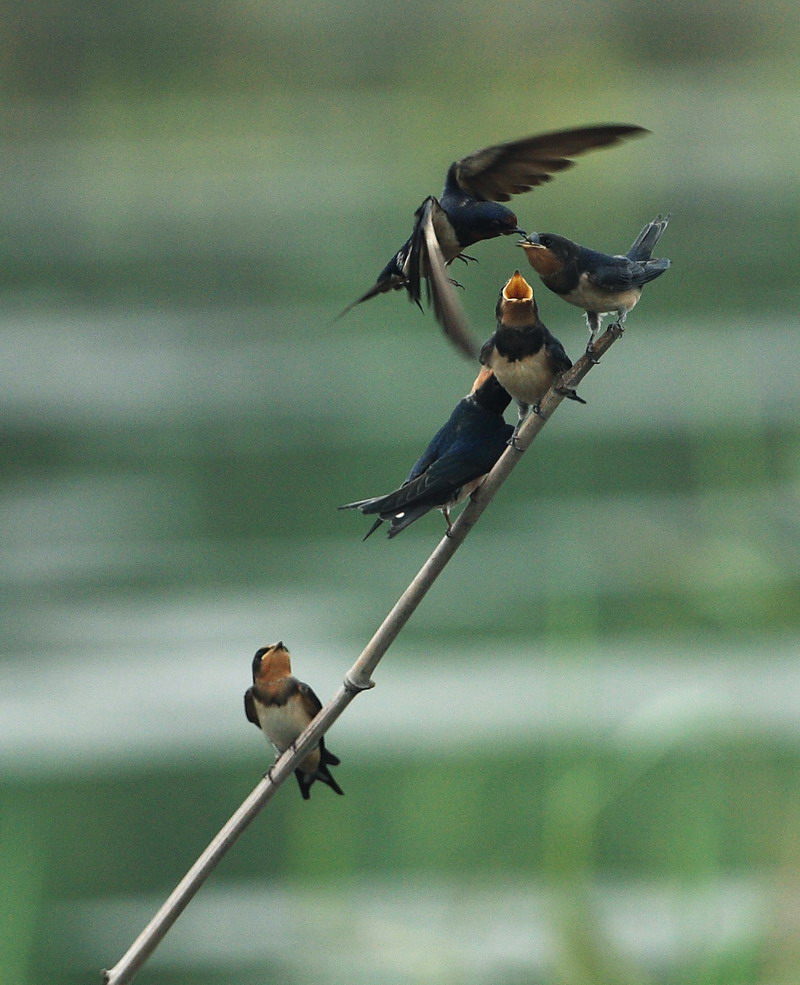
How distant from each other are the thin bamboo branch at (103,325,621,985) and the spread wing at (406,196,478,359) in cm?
7

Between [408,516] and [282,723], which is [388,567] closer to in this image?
[282,723]

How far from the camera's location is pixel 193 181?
12555 millimetres

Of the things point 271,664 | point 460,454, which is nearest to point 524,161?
point 460,454

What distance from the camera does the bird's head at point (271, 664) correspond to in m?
0.97

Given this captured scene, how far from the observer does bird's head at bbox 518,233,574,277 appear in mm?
780

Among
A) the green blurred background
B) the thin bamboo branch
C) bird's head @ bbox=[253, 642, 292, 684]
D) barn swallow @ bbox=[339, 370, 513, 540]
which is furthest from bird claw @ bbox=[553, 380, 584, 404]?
the green blurred background

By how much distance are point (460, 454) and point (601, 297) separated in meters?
0.13

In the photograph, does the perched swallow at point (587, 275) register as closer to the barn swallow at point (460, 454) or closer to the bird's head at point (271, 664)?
the barn swallow at point (460, 454)

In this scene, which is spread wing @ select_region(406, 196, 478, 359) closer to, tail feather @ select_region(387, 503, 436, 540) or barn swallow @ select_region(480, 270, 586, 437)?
barn swallow @ select_region(480, 270, 586, 437)

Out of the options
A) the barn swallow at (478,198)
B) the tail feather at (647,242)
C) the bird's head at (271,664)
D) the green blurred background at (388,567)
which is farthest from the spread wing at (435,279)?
the green blurred background at (388,567)

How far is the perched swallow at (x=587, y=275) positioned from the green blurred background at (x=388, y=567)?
3.90ft

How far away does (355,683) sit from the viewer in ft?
2.44

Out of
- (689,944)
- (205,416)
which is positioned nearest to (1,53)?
(205,416)

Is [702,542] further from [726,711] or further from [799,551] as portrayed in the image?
[726,711]
